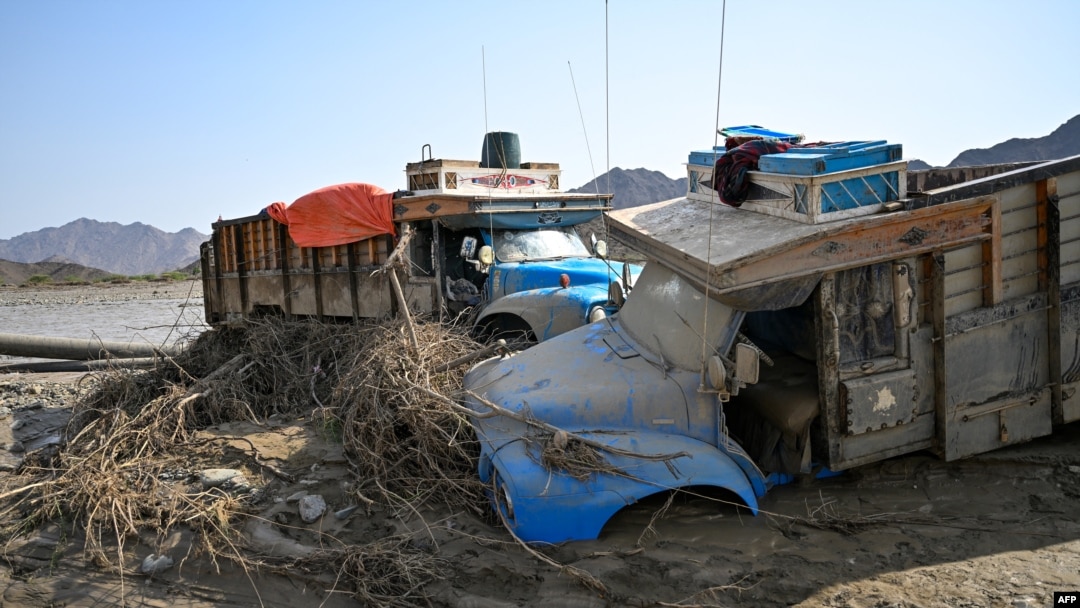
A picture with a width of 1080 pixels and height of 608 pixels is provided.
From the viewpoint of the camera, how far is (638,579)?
3.93 m

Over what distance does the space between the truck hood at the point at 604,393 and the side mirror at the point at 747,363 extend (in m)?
0.44

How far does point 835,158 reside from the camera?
4320 mm

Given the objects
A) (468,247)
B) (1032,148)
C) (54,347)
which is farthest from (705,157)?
(1032,148)

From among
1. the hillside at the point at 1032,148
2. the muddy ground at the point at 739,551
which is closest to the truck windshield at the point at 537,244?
the muddy ground at the point at 739,551

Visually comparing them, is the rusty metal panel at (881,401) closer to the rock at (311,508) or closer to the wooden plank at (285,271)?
the rock at (311,508)

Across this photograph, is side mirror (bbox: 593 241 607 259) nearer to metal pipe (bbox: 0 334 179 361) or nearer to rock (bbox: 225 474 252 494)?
rock (bbox: 225 474 252 494)

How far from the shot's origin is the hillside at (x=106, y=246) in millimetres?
130625

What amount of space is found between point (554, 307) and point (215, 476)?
330 centimetres

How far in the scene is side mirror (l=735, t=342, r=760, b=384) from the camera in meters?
4.00

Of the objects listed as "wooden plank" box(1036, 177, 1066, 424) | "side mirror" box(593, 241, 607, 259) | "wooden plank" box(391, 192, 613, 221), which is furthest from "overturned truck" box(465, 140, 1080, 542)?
"side mirror" box(593, 241, 607, 259)

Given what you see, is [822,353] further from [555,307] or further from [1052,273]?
[555,307]

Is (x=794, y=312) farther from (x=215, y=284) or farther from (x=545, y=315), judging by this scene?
(x=215, y=284)

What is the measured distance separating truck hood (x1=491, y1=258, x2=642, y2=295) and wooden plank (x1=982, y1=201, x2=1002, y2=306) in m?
3.73

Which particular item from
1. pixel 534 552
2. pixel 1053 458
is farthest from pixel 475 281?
pixel 1053 458
